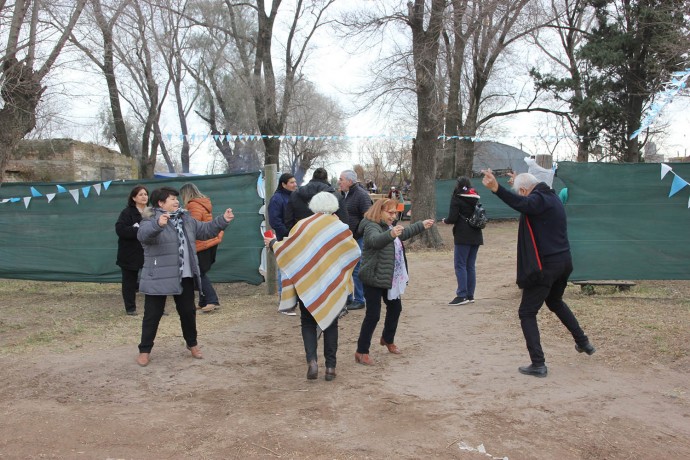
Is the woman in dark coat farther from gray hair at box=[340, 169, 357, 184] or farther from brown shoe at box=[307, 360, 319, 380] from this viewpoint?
brown shoe at box=[307, 360, 319, 380]

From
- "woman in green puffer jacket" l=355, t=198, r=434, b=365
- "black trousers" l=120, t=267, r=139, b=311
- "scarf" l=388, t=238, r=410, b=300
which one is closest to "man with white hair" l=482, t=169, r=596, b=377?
"woman in green puffer jacket" l=355, t=198, r=434, b=365

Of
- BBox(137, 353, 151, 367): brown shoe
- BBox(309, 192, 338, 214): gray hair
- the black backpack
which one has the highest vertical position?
BBox(309, 192, 338, 214): gray hair

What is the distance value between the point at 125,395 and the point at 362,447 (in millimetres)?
2064

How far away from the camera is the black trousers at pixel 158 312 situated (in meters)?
5.21

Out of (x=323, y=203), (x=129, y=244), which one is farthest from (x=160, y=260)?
(x=129, y=244)

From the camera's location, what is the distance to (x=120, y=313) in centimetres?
761

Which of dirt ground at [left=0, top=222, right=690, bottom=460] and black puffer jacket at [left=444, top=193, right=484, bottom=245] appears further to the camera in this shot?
black puffer jacket at [left=444, top=193, right=484, bottom=245]

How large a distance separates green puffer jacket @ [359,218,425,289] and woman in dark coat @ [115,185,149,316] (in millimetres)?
3463

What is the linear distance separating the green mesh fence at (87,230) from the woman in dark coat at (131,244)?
98cm

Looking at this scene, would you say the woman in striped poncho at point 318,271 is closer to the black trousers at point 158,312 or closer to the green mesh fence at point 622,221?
the black trousers at point 158,312

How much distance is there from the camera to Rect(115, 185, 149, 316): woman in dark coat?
7.24 meters

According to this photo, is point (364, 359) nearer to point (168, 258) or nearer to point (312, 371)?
point (312, 371)

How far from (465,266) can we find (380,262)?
9.68 feet

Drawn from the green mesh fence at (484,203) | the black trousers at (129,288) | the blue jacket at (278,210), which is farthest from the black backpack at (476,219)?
the green mesh fence at (484,203)
